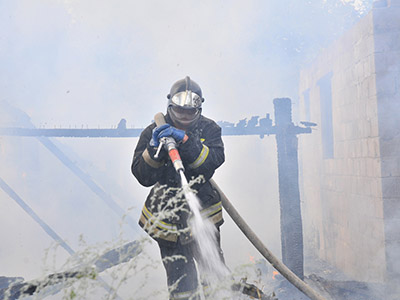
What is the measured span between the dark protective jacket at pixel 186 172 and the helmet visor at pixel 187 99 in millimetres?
194

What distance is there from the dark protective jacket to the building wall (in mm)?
4318

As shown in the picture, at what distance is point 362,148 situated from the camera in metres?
7.26

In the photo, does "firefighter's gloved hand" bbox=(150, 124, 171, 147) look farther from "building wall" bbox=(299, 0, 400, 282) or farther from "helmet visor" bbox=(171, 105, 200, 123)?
"building wall" bbox=(299, 0, 400, 282)

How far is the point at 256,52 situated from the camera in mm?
13938

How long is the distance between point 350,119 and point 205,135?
17.7 ft

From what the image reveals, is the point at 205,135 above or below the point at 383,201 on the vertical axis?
above

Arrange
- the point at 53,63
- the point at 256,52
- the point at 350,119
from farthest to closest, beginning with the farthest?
the point at 256,52 → the point at 53,63 → the point at 350,119

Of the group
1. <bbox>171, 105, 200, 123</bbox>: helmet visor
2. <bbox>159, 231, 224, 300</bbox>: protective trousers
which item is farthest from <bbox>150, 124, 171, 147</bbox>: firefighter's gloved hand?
<bbox>159, 231, 224, 300</bbox>: protective trousers

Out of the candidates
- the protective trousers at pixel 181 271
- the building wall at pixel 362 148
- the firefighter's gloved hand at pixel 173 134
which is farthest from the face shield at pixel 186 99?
the building wall at pixel 362 148

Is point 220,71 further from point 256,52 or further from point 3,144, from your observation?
point 3,144

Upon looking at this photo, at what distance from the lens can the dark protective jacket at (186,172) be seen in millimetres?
2994

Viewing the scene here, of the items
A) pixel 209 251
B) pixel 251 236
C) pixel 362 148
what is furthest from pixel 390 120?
pixel 209 251

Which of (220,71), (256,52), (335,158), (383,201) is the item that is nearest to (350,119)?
(335,158)

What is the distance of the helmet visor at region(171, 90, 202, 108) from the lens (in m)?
3.16
